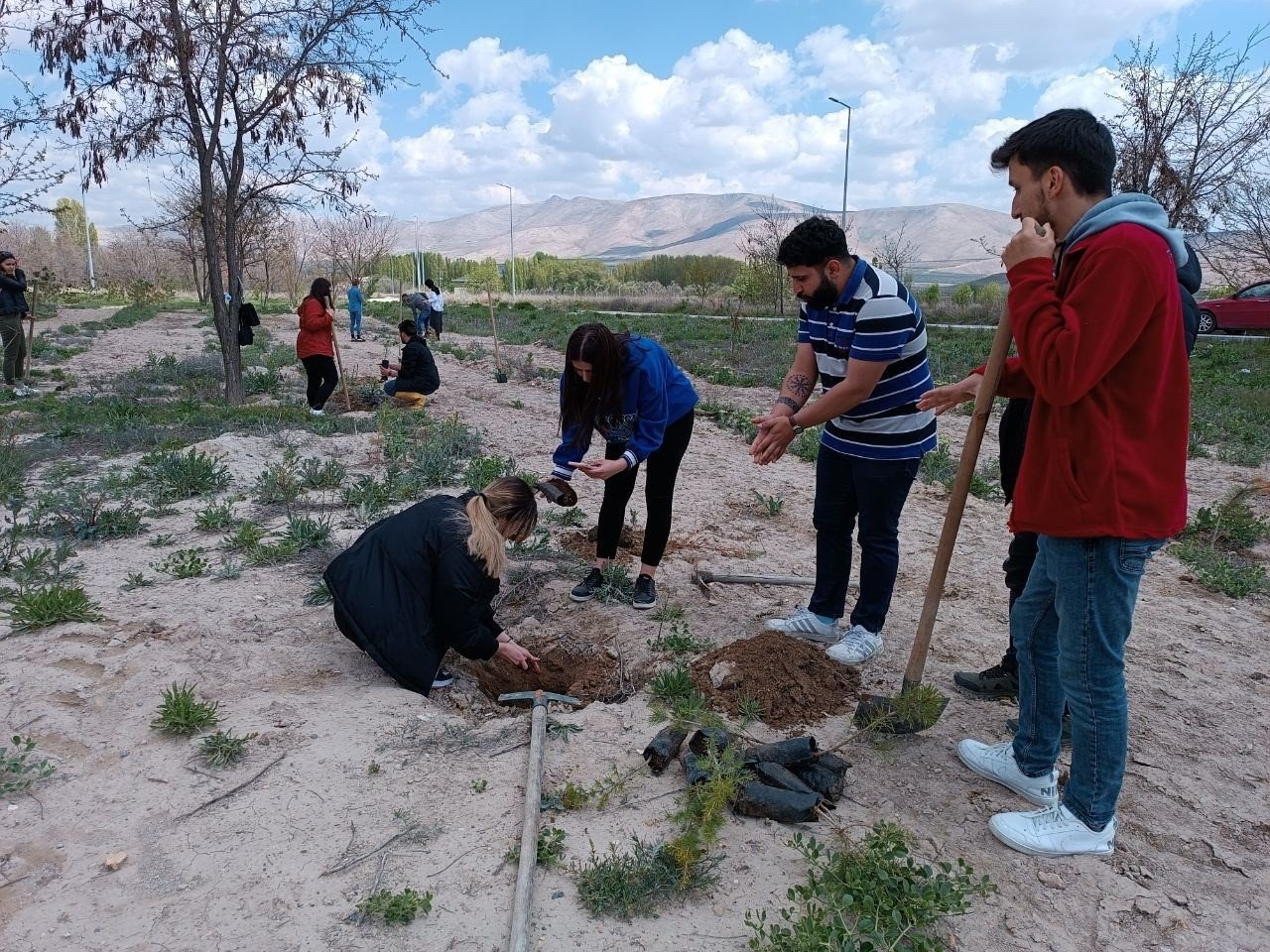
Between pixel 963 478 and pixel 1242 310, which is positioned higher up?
pixel 1242 310

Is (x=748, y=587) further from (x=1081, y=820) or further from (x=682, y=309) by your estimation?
(x=682, y=309)

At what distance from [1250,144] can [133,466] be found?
19.3 m

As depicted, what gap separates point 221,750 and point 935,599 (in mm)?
2613

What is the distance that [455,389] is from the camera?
12.0 meters

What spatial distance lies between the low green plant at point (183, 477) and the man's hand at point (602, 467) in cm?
363

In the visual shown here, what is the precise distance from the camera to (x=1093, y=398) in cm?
210

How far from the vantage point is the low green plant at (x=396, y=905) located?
7.52 feet

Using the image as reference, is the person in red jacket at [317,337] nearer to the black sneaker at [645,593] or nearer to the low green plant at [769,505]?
the low green plant at [769,505]

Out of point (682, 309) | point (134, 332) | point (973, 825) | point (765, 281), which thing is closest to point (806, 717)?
point (973, 825)

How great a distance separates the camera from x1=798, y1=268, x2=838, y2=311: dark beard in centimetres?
324

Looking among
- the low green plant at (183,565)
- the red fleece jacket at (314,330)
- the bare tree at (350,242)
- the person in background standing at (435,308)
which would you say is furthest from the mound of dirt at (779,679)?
the bare tree at (350,242)

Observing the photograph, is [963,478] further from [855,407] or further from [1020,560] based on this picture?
[1020,560]

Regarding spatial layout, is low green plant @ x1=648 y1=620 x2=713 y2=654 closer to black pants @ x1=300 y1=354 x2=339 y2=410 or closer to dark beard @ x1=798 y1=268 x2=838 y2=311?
dark beard @ x1=798 y1=268 x2=838 y2=311

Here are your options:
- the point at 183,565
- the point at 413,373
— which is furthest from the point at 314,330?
the point at 183,565
